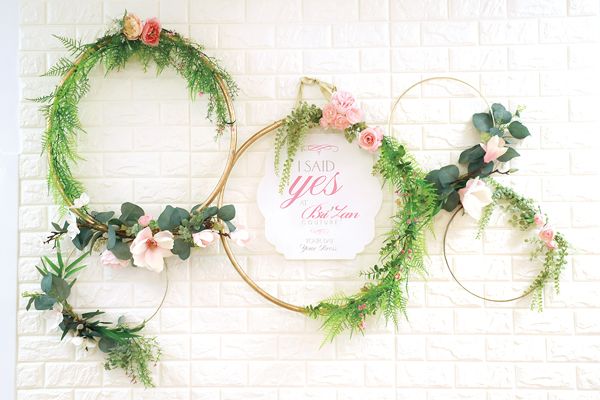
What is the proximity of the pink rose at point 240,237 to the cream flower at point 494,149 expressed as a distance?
794 millimetres

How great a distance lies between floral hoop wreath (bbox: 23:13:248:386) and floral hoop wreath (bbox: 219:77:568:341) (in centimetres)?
15

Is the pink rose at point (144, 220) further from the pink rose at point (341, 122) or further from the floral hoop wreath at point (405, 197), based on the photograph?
the pink rose at point (341, 122)

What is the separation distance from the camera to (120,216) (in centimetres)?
168

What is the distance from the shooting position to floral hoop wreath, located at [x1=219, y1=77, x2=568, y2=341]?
1.62 m

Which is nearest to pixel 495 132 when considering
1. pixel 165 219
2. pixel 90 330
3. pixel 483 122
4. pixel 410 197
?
pixel 483 122

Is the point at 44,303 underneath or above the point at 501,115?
underneath

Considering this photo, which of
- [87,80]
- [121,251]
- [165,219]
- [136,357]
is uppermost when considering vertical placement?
[87,80]

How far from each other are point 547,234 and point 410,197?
1.46 ft

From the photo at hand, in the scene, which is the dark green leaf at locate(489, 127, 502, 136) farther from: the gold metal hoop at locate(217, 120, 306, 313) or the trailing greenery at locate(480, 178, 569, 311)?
the gold metal hoop at locate(217, 120, 306, 313)

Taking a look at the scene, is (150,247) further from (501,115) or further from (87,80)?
(501,115)

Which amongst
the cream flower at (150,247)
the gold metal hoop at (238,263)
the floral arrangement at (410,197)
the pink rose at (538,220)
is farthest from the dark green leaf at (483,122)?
the cream flower at (150,247)

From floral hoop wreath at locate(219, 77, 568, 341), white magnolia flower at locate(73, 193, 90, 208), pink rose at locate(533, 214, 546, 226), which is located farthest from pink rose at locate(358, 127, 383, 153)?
white magnolia flower at locate(73, 193, 90, 208)

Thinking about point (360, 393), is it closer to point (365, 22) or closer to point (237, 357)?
point (237, 357)

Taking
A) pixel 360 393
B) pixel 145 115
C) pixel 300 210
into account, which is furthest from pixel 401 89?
pixel 360 393
